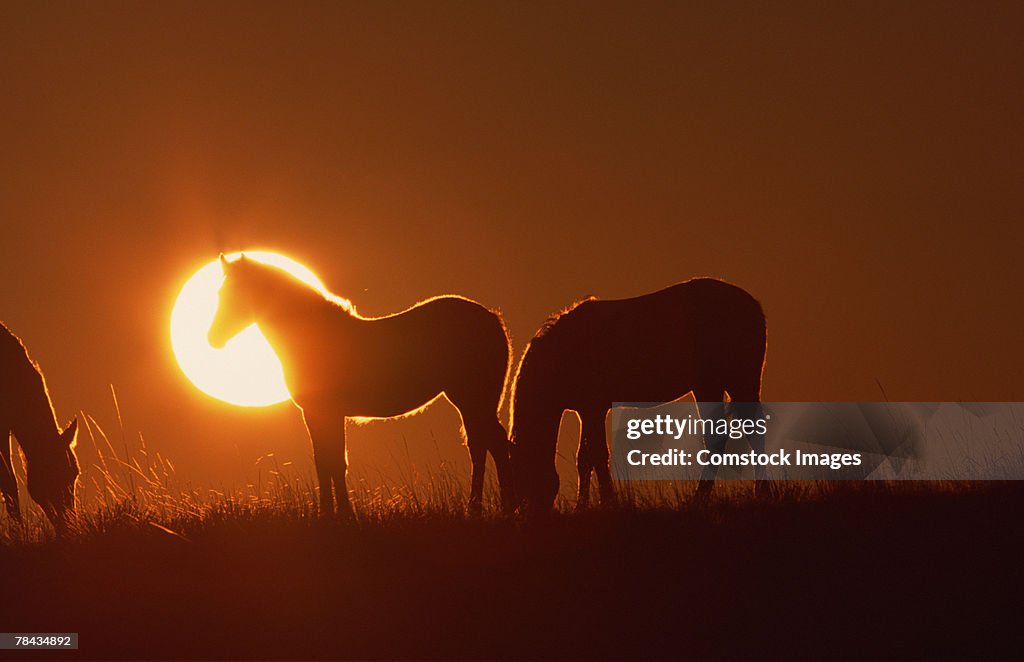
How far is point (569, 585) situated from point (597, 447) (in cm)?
262

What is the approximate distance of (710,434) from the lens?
9.71 m

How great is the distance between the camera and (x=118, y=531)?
8.68 meters

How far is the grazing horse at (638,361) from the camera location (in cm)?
972

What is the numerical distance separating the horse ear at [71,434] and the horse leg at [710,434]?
236 inches

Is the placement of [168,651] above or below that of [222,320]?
below

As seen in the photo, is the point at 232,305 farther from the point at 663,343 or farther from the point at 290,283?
the point at 663,343

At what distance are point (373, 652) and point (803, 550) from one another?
9.32 feet

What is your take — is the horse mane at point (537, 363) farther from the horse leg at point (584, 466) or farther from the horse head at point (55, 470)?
the horse head at point (55, 470)

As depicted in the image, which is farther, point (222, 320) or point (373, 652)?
point (222, 320)

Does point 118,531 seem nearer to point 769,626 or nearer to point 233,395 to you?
point 233,395

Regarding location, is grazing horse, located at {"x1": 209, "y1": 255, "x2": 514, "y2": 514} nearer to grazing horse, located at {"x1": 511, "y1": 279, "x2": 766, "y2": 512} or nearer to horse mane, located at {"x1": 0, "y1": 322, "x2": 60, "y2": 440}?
grazing horse, located at {"x1": 511, "y1": 279, "x2": 766, "y2": 512}

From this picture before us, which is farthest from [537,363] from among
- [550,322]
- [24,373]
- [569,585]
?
[24,373]

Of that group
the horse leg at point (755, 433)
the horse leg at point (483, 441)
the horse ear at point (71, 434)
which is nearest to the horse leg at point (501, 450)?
the horse leg at point (483, 441)

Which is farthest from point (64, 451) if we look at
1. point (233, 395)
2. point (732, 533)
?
point (732, 533)
